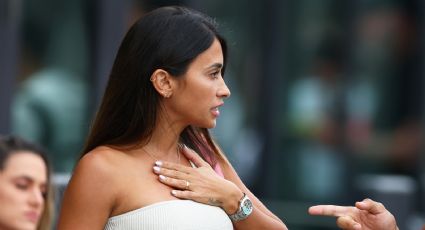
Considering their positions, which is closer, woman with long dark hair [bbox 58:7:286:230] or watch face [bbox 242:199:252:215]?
woman with long dark hair [bbox 58:7:286:230]

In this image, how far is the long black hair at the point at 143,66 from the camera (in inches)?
148

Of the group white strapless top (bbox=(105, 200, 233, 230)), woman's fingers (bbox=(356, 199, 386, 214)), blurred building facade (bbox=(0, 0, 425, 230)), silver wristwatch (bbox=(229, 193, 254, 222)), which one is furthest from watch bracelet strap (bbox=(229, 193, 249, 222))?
blurred building facade (bbox=(0, 0, 425, 230))

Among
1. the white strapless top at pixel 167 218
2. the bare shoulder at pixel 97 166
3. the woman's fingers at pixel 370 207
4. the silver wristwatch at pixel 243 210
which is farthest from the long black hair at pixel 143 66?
the woman's fingers at pixel 370 207

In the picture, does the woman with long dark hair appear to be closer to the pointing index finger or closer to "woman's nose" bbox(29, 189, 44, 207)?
the pointing index finger

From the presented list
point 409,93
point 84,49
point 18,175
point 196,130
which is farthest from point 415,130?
point 196,130

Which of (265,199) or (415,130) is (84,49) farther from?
(415,130)

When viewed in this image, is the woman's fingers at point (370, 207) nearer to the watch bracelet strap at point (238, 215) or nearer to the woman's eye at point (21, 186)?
the watch bracelet strap at point (238, 215)

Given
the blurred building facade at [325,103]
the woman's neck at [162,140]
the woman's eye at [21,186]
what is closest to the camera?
the woman's neck at [162,140]

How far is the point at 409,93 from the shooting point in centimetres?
1244

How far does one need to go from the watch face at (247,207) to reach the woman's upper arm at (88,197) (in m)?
0.48

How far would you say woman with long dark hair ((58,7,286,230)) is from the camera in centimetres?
364

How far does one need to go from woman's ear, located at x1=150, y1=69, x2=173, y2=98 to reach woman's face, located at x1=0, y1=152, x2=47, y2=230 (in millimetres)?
2121

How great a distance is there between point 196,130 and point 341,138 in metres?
7.62

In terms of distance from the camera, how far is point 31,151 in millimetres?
5973
